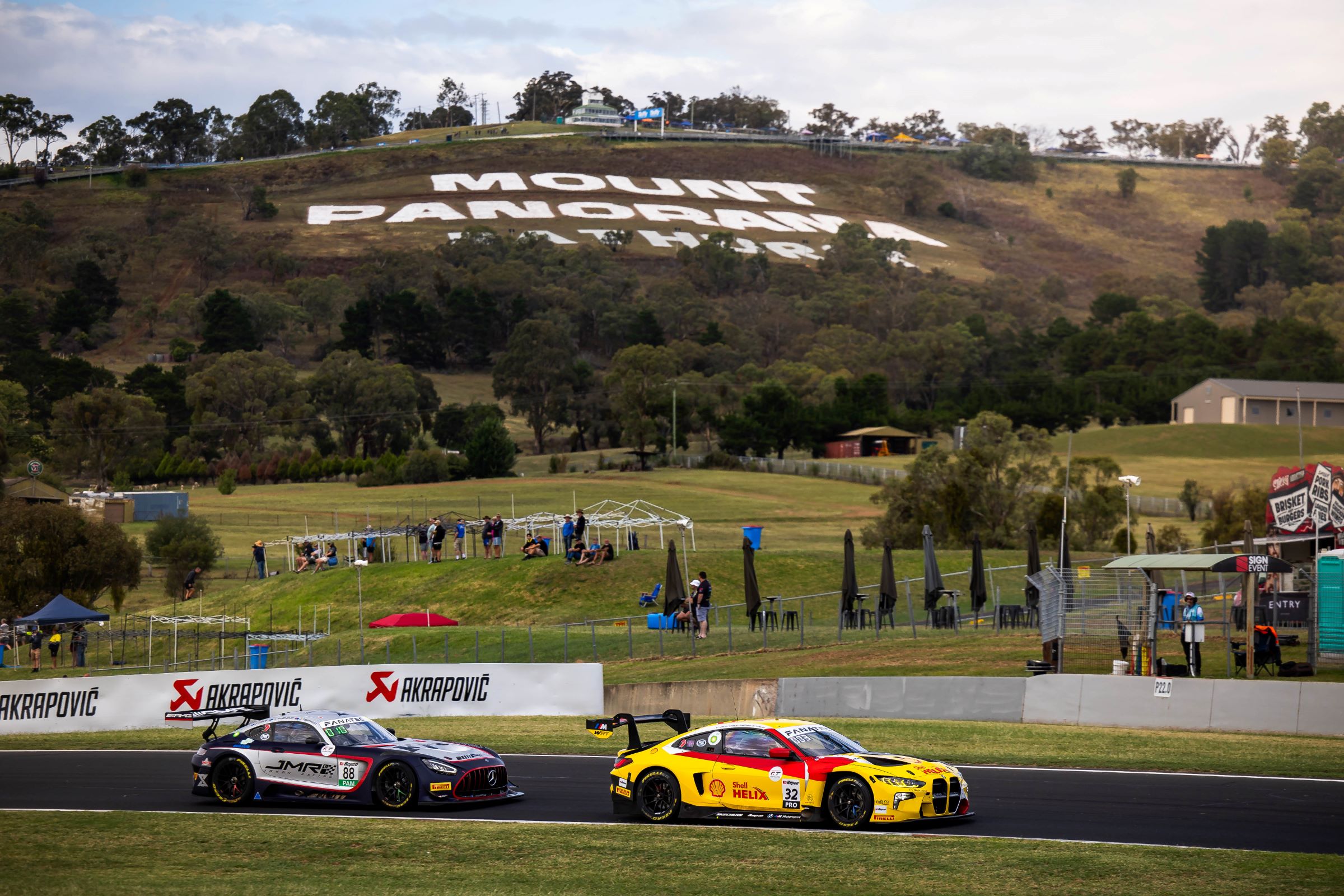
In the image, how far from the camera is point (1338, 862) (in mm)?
13664

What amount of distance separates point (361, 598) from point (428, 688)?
59.2 ft

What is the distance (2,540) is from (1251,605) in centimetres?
5142

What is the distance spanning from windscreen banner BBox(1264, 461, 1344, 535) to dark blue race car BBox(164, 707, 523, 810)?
73.9 ft

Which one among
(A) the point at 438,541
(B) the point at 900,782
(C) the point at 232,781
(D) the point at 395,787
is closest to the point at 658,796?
(B) the point at 900,782

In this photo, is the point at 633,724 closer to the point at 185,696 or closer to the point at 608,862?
the point at 608,862

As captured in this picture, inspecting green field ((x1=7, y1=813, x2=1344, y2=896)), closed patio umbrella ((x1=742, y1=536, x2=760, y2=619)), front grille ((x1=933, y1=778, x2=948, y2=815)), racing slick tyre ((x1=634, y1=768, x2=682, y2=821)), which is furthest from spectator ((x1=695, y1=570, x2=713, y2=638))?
front grille ((x1=933, y1=778, x2=948, y2=815))

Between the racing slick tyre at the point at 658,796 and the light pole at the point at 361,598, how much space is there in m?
23.8

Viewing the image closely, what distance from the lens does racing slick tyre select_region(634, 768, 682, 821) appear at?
56.3 ft

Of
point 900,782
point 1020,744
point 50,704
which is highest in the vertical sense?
point 900,782

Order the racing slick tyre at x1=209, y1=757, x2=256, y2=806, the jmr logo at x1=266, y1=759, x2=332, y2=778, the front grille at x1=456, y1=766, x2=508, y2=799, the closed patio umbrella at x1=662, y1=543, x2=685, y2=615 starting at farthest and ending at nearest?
the closed patio umbrella at x1=662, y1=543, x2=685, y2=615, the racing slick tyre at x1=209, y1=757, x2=256, y2=806, the jmr logo at x1=266, y1=759, x2=332, y2=778, the front grille at x1=456, y1=766, x2=508, y2=799

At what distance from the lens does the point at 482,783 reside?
18750mm

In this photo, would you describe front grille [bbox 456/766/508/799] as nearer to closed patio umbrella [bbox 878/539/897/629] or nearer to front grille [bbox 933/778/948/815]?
front grille [bbox 933/778/948/815]

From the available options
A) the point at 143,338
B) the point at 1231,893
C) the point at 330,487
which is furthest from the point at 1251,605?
the point at 143,338

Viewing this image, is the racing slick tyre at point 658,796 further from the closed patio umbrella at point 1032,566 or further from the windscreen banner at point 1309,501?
the windscreen banner at point 1309,501
